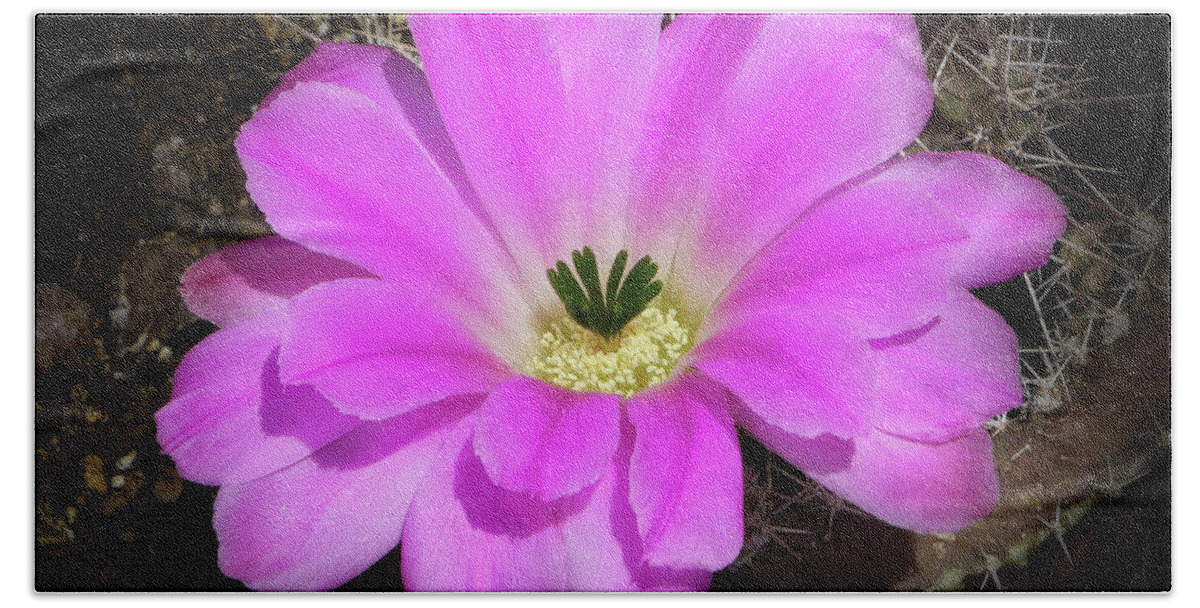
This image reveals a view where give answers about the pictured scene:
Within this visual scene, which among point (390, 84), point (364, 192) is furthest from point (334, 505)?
point (390, 84)

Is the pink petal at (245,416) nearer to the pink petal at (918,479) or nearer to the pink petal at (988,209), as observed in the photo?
the pink petal at (918,479)

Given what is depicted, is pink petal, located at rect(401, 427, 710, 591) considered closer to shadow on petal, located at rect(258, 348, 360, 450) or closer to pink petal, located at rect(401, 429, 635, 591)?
pink petal, located at rect(401, 429, 635, 591)

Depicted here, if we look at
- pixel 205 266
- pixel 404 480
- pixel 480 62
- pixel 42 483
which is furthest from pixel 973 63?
pixel 42 483

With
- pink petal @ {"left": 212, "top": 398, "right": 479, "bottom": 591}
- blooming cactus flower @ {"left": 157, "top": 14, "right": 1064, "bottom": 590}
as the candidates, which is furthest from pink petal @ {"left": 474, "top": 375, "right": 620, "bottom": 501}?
pink petal @ {"left": 212, "top": 398, "right": 479, "bottom": 591}

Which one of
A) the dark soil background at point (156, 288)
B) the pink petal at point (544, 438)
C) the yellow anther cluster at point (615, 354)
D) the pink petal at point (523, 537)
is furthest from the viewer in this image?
the dark soil background at point (156, 288)

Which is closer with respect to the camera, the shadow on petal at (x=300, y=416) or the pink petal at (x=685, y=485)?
the pink petal at (x=685, y=485)

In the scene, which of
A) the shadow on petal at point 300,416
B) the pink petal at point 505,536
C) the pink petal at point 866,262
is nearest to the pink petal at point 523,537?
the pink petal at point 505,536
